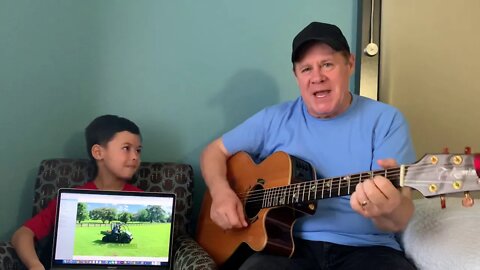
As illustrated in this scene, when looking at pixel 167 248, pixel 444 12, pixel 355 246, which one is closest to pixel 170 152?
pixel 167 248

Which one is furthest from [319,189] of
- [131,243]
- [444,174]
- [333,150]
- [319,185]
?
[131,243]

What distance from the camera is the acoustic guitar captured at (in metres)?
0.96

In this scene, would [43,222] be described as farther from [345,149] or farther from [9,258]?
[345,149]

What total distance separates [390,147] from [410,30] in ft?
2.39

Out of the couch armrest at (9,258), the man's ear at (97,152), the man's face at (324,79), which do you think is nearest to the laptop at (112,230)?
the couch armrest at (9,258)

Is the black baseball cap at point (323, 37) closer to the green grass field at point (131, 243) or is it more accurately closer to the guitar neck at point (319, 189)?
the guitar neck at point (319, 189)

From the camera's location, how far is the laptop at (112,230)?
1398 mm

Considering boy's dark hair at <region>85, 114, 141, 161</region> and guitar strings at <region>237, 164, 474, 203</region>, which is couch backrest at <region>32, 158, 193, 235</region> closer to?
boy's dark hair at <region>85, 114, 141, 161</region>

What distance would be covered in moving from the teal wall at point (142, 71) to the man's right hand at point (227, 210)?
0.42 meters

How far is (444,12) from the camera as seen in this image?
1895 mm

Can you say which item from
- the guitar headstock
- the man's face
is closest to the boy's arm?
the man's face

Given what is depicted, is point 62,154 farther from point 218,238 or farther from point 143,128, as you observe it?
point 218,238

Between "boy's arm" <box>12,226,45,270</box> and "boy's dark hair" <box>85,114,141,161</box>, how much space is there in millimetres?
319

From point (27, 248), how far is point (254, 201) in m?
0.67
